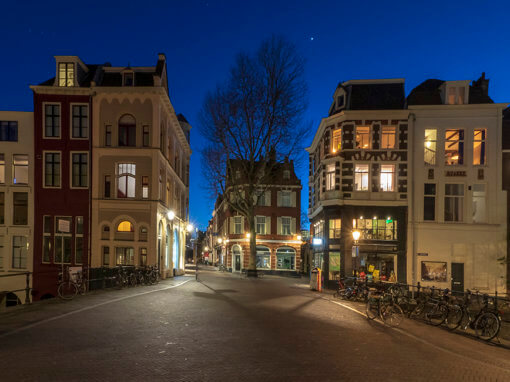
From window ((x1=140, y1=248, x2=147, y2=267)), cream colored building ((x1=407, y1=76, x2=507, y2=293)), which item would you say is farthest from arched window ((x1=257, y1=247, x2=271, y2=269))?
window ((x1=140, y1=248, x2=147, y2=267))

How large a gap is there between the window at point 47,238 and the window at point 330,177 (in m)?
20.8

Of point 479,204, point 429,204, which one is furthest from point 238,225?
point 479,204

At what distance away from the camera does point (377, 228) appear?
31.0 meters

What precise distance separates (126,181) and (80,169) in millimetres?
3375

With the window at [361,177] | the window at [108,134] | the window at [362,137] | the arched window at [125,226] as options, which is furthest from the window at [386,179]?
the window at [108,134]

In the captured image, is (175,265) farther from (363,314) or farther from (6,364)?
(6,364)

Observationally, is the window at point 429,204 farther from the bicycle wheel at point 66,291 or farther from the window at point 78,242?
the window at point 78,242

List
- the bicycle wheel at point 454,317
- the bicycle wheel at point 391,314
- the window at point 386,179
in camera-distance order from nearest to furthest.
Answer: the bicycle wheel at point 454,317 < the bicycle wheel at point 391,314 < the window at point 386,179

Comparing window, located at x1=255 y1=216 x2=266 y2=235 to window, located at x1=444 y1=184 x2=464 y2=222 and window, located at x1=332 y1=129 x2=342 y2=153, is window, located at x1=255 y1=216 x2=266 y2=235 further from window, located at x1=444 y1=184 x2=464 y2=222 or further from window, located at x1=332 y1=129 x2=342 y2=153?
window, located at x1=444 y1=184 x2=464 y2=222

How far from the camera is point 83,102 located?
97.2 feet

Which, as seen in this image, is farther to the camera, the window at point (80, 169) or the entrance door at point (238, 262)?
the entrance door at point (238, 262)

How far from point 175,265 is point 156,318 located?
28716 mm

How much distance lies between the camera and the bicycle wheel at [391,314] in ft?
43.0

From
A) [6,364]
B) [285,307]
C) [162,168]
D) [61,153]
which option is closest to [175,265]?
[162,168]
